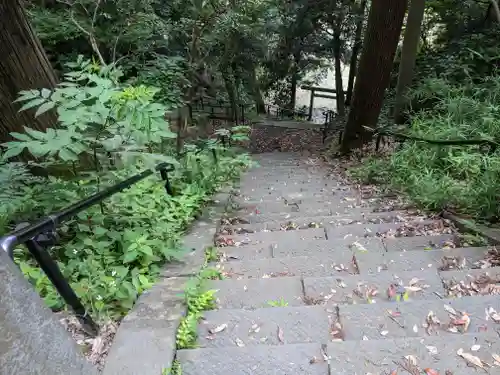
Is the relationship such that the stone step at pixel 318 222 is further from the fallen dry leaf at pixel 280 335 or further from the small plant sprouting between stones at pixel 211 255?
the fallen dry leaf at pixel 280 335

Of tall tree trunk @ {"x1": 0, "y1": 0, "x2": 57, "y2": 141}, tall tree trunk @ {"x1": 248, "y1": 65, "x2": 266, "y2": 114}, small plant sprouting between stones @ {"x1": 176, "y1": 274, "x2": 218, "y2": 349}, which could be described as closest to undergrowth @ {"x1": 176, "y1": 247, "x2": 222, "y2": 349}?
small plant sprouting between stones @ {"x1": 176, "y1": 274, "x2": 218, "y2": 349}

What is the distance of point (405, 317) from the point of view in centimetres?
225

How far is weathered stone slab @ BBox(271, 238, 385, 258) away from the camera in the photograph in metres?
3.41

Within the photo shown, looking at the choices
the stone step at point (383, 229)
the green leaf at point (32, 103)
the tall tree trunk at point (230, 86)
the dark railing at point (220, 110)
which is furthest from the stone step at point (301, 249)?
the dark railing at point (220, 110)

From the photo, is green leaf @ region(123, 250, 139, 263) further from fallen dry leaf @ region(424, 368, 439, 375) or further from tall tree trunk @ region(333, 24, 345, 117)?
tall tree trunk @ region(333, 24, 345, 117)

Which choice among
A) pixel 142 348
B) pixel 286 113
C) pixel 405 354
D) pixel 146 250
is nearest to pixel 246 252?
pixel 146 250

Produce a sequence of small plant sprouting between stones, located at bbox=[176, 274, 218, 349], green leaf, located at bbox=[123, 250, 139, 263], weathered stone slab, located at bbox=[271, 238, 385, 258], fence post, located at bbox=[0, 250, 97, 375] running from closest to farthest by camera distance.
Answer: fence post, located at bbox=[0, 250, 97, 375], small plant sprouting between stones, located at bbox=[176, 274, 218, 349], green leaf, located at bbox=[123, 250, 139, 263], weathered stone slab, located at bbox=[271, 238, 385, 258]

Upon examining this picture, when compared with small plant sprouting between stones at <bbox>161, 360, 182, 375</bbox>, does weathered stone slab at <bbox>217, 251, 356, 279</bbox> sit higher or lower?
lower

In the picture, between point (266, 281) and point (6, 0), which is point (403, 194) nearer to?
point (266, 281)

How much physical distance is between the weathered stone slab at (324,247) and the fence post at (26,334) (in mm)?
2285

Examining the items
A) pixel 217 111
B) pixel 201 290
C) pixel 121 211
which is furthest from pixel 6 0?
pixel 217 111

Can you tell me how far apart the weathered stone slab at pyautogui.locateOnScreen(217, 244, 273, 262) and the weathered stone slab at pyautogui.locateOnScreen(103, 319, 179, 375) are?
1267 millimetres

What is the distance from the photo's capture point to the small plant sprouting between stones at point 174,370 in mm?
1838

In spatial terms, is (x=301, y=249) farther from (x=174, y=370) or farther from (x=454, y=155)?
(x=454, y=155)
